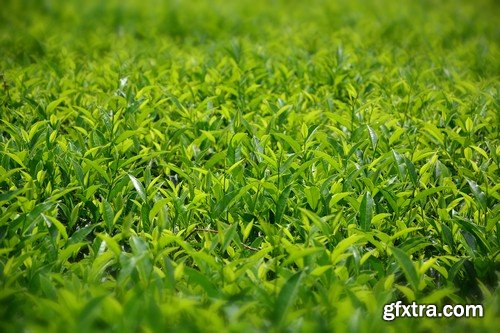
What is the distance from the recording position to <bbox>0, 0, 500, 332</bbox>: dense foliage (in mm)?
1696

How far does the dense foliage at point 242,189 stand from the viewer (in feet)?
5.57

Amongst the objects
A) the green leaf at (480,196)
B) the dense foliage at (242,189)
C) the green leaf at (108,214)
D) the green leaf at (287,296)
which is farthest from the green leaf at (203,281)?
the green leaf at (480,196)

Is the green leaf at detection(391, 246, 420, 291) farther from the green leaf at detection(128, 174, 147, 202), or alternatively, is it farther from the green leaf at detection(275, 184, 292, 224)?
the green leaf at detection(128, 174, 147, 202)

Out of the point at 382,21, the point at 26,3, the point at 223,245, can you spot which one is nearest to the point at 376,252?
the point at 223,245

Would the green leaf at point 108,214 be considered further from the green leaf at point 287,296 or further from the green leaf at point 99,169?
the green leaf at point 287,296

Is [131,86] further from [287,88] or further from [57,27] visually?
[57,27]

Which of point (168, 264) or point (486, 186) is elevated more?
point (168, 264)

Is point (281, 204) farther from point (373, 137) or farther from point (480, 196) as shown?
point (480, 196)

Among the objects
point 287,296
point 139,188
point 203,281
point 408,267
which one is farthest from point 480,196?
point 139,188

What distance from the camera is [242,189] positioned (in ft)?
7.34

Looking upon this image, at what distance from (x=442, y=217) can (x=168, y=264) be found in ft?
3.70

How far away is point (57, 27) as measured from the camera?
539 centimetres

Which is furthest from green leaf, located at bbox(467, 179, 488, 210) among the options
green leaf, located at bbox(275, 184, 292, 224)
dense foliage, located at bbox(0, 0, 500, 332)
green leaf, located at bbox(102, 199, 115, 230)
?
green leaf, located at bbox(102, 199, 115, 230)

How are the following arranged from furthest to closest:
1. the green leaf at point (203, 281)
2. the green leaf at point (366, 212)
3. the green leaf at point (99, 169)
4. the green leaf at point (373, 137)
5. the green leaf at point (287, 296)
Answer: the green leaf at point (373, 137), the green leaf at point (99, 169), the green leaf at point (366, 212), the green leaf at point (203, 281), the green leaf at point (287, 296)
